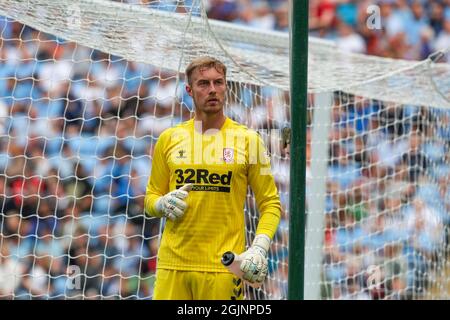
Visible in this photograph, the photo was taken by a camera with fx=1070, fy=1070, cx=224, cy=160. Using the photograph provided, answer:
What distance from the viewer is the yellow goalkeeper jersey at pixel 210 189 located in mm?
3895

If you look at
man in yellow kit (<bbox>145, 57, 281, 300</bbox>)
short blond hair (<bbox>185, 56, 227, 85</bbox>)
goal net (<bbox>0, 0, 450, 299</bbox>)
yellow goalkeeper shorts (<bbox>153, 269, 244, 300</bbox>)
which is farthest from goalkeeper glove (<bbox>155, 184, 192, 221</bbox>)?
goal net (<bbox>0, 0, 450, 299</bbox>)

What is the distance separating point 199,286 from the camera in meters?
3.88

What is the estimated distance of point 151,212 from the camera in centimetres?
397

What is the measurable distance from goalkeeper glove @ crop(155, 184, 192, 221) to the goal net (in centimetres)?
184

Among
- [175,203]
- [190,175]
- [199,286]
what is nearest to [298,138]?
[190,175]

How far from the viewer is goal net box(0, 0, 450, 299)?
242 inches

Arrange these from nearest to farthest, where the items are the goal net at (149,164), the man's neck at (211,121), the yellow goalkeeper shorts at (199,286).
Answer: the yellow goalkeeper shorts at (199,286) < the man's neck at (211,121) < the goal net at (149,164)

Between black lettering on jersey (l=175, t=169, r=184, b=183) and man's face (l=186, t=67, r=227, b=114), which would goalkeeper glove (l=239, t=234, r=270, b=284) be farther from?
man's face (l=186, t=67, r=227, b=114)

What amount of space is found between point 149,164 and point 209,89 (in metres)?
2.69

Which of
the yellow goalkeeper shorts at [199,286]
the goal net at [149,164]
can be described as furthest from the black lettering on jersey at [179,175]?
the goal net at [149,164]

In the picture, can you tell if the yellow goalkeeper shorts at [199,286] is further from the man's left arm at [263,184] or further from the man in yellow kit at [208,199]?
the man's left arm at [263,184]

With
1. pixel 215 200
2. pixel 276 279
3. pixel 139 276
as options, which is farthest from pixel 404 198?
pixel 215 200

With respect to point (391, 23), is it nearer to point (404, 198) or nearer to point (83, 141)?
point (404, 198)
